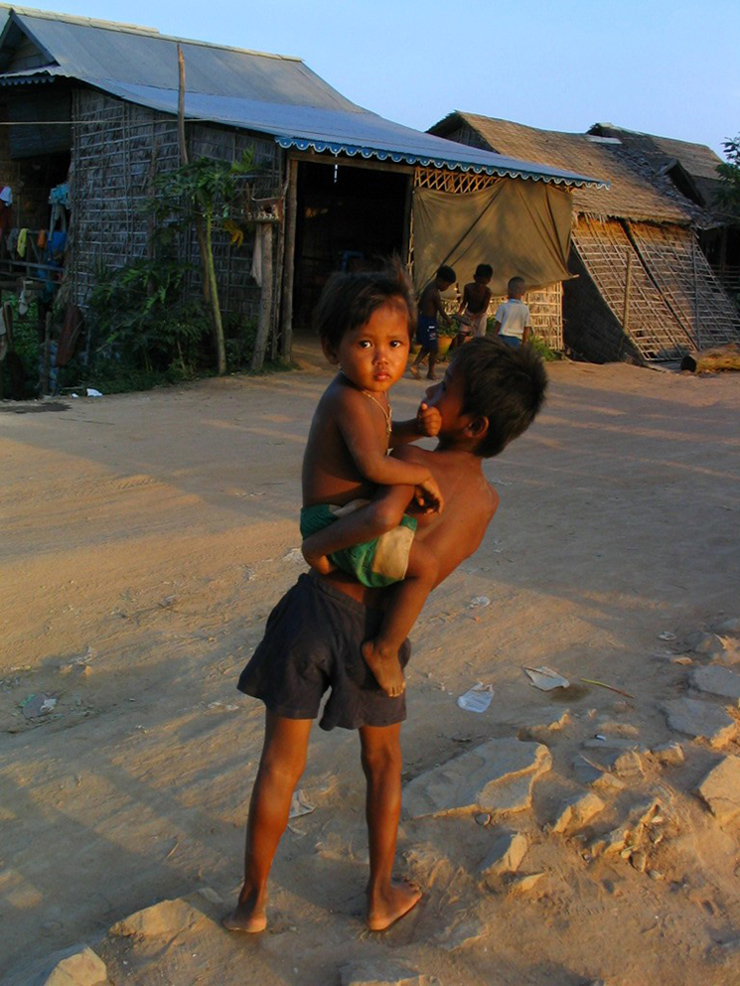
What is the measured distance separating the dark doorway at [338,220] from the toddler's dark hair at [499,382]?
1579 cm

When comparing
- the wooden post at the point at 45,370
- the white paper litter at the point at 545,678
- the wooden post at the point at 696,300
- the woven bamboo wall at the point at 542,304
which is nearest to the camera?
the white paper litter at the point at 545,678

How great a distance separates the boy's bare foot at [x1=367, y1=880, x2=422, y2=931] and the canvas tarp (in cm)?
1150

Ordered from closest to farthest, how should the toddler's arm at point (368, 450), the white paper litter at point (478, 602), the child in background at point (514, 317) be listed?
the toddler's arm at point (368, 450) < the white paper litter at point (478, 602) < the child in background at point (514, 317)

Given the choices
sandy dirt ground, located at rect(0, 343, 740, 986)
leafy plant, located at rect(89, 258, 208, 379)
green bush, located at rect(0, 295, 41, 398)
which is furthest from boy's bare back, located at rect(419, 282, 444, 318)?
green bush, located at rect(0, 295, 41, 398)

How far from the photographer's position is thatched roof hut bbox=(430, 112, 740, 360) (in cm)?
1698

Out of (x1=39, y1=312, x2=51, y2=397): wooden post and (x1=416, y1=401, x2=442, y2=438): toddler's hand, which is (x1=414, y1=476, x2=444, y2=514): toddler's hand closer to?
(x1=416, y1=401, x2=442, y2=438): toddler's hand

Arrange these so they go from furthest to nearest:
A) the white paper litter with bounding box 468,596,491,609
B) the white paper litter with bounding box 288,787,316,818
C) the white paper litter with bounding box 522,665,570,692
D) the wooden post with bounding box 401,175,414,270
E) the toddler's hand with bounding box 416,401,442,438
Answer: the wooden post with bounding box 401,175,414,270 < the white paper litter with bounding box 468,596,491,609 < the white paper litter with bounding box 522,665,570,692 < the white paper litter with bounding box 288,787,316,818 < the toddler's hand with bounding box 416,401,442,438

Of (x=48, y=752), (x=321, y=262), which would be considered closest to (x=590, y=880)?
(x=48, y=752)

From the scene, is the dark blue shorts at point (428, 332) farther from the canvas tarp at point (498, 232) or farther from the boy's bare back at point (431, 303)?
the canvas tarp at point (498, 232)

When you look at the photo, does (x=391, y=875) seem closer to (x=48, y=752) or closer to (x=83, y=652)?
(x=48, y=752)

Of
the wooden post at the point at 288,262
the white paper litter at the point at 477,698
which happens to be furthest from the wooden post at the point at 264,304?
the white paper litter at the point at 477,698

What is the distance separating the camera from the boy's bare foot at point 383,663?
7.16ft

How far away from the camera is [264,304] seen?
12.1 meters

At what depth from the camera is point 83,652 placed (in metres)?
3.92
